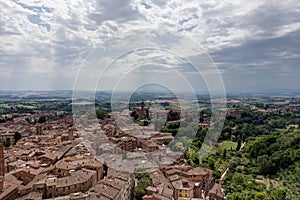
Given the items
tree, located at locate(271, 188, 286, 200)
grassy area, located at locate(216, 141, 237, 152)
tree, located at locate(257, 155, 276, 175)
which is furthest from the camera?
grassy area, located at locate(216, 141, 237, 152)

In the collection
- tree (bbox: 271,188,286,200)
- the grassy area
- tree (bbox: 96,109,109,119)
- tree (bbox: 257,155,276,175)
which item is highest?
tree (bbox: 96,109,109,119)

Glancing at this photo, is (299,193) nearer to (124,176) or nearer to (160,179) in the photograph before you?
(160,179)

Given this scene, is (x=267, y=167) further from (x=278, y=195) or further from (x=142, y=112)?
(x=142, y=112)

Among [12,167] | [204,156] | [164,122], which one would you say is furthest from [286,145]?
[12,167]

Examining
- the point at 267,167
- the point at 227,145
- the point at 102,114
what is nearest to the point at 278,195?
the point at 267,167

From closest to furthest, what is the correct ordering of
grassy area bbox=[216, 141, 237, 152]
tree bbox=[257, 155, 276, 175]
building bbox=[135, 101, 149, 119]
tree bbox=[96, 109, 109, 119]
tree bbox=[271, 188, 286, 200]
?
tree bbox=[271, 188, 286, 200] < tree bbox=[257, 155, 276, 175] < grassy area bbox=[216, 141, 237, 152] < tree bbox=[96, 109, 109, 119] < building bbox=[135, 101, 149, 119]

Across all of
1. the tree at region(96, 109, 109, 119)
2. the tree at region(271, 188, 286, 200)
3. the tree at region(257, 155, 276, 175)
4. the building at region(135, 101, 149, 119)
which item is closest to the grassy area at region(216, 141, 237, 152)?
the tree at region(257, 155, 276, 175)

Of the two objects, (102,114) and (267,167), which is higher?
(102,114)

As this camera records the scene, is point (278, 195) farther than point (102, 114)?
No

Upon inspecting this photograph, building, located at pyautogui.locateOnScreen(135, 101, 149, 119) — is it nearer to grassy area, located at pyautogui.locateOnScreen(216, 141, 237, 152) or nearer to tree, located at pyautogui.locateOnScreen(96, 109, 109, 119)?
tree, located at pyautogui.locateOnScreen(96, 109, 109, 119)

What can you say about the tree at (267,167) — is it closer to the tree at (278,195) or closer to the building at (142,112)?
the tree at (278,195)

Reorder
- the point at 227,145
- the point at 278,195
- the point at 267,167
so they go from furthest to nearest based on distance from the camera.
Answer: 1. the point at 227,145
2. the point at 267,167
3. the point at 278,195
